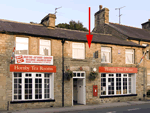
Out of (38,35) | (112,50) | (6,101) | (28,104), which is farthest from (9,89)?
(112,50)

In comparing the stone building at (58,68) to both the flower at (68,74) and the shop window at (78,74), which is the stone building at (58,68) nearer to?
the shop window at (78,74)

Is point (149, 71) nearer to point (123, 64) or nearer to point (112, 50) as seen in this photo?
point (123, 64)

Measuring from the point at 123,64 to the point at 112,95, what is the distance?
3286 millimetres

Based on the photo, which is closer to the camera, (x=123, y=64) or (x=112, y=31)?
(x=123, y=64)

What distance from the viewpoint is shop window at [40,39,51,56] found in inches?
649

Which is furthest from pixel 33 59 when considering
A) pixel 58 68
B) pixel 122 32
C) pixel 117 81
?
pixel 122 32

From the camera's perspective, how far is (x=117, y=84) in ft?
65.1

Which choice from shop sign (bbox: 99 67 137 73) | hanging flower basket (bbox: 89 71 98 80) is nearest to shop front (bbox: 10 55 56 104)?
hanging flower basket (bbox: 89 71 98 80)

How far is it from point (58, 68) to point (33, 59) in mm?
2246

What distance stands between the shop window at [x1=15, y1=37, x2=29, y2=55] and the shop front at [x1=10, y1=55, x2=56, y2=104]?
0.46m

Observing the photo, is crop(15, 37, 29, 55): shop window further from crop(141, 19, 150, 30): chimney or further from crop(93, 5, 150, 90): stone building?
crop(141, 19, 150, 30): chimney

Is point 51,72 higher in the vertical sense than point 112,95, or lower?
higher

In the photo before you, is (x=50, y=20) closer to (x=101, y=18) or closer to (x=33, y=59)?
(x=33, y=59)

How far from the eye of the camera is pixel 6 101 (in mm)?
14547
